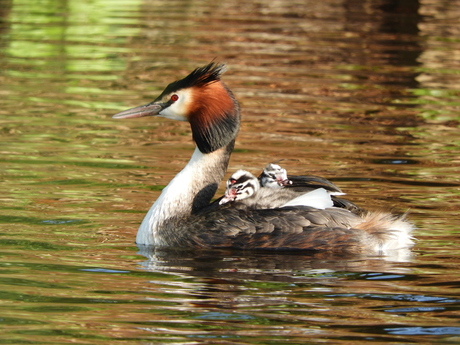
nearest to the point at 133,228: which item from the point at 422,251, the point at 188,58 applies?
the point at 422,251

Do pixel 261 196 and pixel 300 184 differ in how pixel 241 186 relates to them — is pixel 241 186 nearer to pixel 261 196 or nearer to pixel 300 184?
pixel 261 196

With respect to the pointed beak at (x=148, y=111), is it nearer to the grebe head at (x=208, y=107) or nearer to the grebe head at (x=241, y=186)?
the grebe head at (x=208, y=107)

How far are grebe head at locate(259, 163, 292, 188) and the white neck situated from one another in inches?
15.0

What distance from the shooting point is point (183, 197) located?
7.81 metres

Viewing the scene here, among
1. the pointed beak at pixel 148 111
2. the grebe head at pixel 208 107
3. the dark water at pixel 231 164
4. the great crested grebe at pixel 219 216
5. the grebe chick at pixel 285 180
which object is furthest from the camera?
the pointed beak at pixel 148 111

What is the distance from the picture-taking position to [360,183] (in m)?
9.31

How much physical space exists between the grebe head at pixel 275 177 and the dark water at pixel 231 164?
27.9 inches

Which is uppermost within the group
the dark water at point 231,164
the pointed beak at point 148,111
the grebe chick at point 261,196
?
the pointed beak at point 148,111

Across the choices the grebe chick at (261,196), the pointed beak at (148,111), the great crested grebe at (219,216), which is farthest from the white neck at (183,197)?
the pointed beak at (148,111)

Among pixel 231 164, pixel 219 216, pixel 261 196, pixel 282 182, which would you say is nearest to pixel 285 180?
pixel 282 182

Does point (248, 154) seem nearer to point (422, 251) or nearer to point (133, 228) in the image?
point (133, 228)

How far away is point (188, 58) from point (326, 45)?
3025mm

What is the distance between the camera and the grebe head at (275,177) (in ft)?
25.0

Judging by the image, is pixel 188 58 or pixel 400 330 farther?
pixel 188 58
